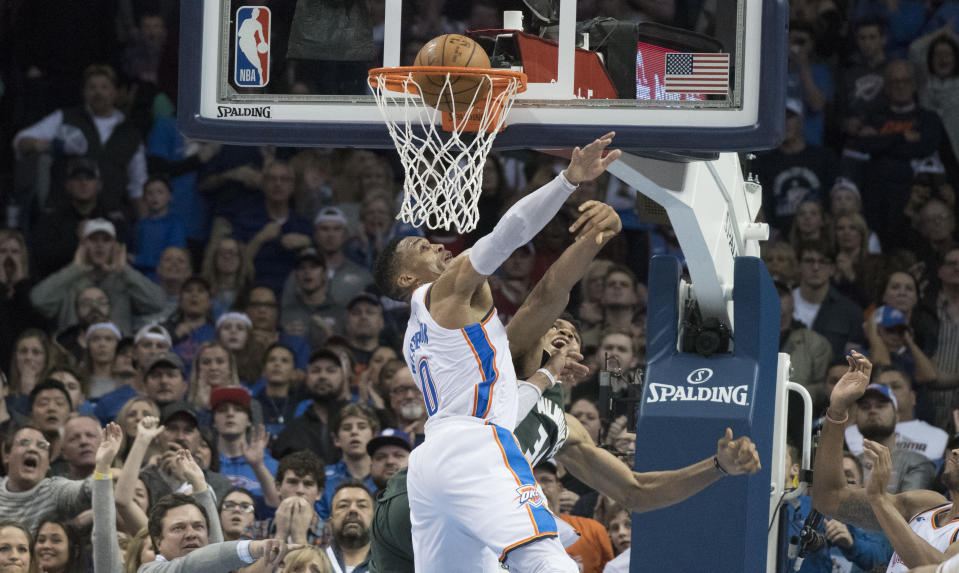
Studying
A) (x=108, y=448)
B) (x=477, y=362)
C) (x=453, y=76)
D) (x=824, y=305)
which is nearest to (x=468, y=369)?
(x=477, y=362)

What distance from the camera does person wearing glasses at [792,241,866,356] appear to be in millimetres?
11570

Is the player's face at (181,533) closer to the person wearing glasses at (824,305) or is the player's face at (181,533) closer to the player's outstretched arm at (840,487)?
the player's outstretched arm at (840,487)

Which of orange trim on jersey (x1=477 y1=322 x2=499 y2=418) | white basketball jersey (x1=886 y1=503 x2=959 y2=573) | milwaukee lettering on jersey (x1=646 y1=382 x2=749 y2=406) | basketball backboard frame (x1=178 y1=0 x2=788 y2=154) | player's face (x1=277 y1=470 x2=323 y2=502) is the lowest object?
player's face (x1=277 y1=470 x2=323 y2=502)

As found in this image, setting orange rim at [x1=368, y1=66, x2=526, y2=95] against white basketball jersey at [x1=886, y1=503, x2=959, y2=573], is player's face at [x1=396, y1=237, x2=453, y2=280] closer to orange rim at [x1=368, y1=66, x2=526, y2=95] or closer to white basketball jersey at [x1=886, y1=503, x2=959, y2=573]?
orange rim at [x1=368, y1=66, x2=526, y2=95]

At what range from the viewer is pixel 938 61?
13039 millimetres

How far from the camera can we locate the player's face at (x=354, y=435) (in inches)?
406

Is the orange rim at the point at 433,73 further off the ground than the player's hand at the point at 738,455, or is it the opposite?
the orange rim at the point at 433,73

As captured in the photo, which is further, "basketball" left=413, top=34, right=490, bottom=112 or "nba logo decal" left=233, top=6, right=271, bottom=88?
"nba logo decal" left=233, top=6, right=271, bottom=88

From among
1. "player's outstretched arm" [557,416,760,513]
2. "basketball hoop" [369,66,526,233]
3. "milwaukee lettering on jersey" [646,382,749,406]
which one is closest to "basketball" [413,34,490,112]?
"basketball hoop" [369,66,526,233]

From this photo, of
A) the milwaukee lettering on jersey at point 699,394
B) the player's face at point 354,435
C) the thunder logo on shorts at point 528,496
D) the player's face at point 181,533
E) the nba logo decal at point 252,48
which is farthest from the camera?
the player's face at point 354,435

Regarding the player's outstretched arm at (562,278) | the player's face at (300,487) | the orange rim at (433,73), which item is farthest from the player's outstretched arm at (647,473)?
the player's face at (300,487)

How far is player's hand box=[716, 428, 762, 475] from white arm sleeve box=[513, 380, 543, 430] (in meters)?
0.97

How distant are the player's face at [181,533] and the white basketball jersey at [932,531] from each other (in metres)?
3.90

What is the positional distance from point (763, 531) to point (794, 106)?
623cm
